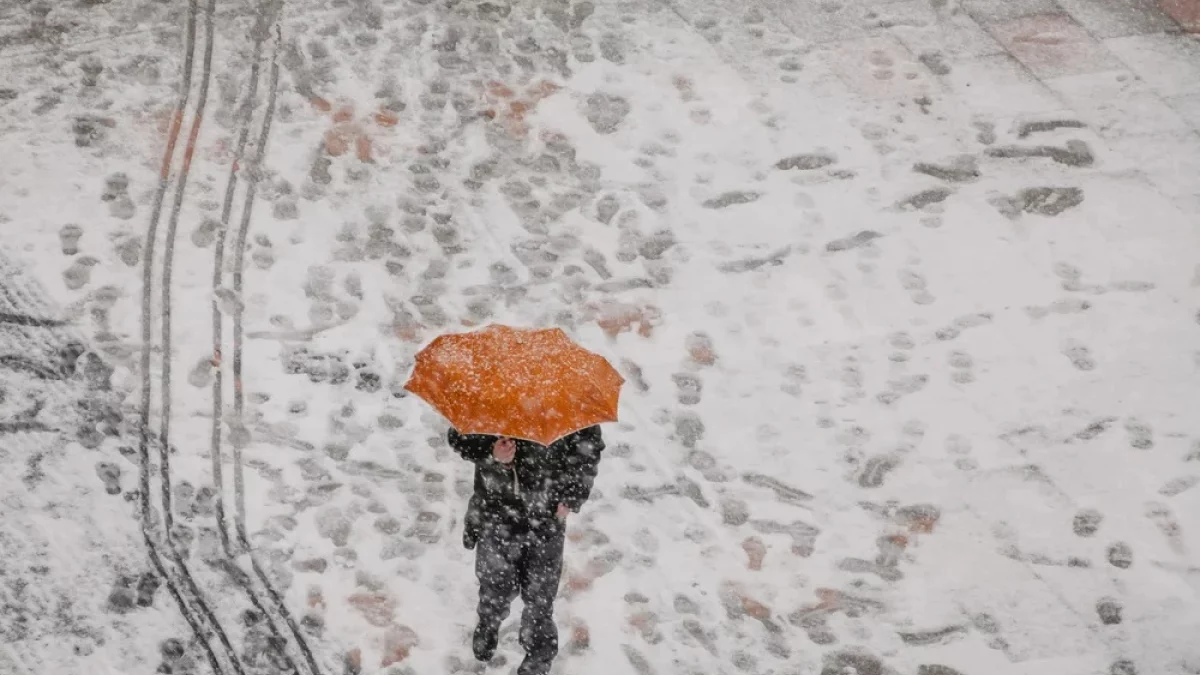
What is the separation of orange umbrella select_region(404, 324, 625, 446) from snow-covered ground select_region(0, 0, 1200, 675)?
124 cm

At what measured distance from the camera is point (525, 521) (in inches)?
208

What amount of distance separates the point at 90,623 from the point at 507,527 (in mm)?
1776

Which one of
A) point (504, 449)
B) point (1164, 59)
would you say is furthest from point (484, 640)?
point (1164, 59)

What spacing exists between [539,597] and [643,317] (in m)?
2.10

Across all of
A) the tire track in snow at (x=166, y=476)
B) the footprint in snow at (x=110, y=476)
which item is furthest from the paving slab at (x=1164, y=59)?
the footprint in snow at (x=110, y=476)

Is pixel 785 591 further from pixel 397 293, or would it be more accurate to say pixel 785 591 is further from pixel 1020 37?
pixel 1020 37

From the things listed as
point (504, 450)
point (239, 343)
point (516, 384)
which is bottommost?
point (239, 343)

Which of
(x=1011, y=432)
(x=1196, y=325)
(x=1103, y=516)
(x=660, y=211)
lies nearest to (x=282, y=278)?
(x=660, y=211)

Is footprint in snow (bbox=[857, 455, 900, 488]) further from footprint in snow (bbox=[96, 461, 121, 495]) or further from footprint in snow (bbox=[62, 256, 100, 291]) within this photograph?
footprint in snow (bbox=[62, 256, 100, 291])

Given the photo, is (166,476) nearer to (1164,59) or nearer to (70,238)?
(70,238)

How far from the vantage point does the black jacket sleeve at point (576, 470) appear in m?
5.18

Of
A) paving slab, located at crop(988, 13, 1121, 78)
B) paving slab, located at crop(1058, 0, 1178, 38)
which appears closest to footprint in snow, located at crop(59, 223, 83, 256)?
paving slab, located at crop(988, 13, 1121, 78)

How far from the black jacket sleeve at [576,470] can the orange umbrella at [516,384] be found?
0.20 m

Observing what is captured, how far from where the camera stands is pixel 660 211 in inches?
306
